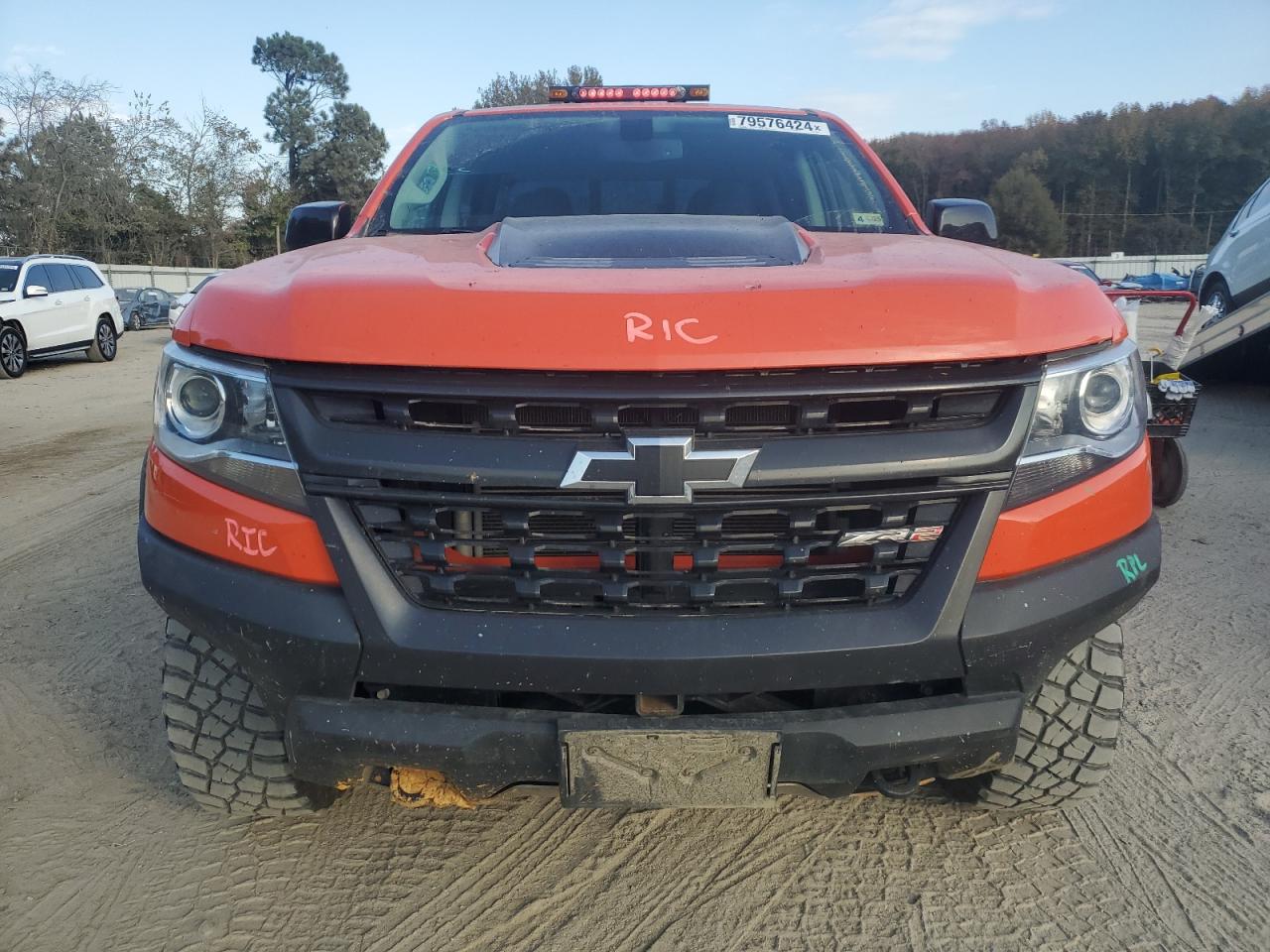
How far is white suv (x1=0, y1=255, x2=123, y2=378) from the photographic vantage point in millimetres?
13898

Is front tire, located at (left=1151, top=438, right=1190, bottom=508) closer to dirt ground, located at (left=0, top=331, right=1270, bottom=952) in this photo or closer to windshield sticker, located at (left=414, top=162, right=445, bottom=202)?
dirt ground, located at (left=0, top=331, right=1270, bottom=952)

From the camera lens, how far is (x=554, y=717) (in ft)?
5.96

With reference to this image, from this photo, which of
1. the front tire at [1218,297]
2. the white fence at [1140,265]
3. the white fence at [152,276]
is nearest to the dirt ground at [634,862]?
the front tire at [1218,297]

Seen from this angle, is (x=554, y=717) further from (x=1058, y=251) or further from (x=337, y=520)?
(x=1058, y=251)

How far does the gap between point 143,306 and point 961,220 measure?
83.9 feet

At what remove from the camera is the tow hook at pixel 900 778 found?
204 centimetres

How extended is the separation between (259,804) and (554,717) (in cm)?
94

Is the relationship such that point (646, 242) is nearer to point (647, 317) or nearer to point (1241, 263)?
point (647, 317)

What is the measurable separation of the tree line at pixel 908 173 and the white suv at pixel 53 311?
2699 cm

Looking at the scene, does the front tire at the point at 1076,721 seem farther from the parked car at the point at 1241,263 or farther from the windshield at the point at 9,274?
the windshield at the point at 9,274

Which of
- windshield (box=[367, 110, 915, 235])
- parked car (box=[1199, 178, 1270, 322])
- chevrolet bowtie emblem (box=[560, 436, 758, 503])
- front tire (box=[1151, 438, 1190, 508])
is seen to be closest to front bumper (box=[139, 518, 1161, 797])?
chevrolet bowtie emblem (box=[560, 436, 758, 503])

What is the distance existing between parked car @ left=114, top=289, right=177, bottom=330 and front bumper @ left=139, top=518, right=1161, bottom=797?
25209 millimetres

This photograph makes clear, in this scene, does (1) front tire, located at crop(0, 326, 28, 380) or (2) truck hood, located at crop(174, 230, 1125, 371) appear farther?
(1) front tire, located at crop(0, 326, 28, 380)

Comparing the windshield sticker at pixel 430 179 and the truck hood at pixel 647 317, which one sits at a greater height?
the windshield sticker at pixel 430 179
